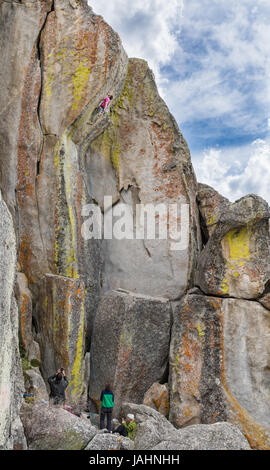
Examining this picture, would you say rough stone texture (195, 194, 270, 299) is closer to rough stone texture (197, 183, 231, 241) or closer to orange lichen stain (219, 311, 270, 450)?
orange lichen stain (219, 311, 270, 450)

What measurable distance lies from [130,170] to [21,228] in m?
5.31

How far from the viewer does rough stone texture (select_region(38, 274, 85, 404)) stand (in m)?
12.3

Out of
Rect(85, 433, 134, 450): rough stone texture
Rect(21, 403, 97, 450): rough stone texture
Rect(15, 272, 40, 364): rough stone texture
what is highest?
Rect(15, 272, 40, 364): rough stone texture

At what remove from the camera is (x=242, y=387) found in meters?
12.1

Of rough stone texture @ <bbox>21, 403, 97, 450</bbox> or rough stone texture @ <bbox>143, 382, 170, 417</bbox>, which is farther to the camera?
rough stone texture @ <bbox>143, 382, 170, 417</bbox>

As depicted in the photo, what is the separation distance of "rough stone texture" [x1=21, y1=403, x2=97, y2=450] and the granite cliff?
8.77 ft

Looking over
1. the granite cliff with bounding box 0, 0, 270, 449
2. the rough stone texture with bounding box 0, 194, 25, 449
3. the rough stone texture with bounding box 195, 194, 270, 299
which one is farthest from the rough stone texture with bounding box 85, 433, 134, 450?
the rough stone texture with bounding box 195, 194, 270, 299

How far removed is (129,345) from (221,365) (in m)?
3.02

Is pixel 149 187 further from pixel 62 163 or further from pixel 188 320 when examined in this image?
pixel 188 320

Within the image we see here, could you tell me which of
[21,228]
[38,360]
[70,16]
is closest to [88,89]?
[70,16]

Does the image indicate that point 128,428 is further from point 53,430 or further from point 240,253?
point 240,253

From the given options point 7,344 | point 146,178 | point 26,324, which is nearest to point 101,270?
point 146,178

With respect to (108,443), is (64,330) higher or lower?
higher

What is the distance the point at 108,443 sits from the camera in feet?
25.2
